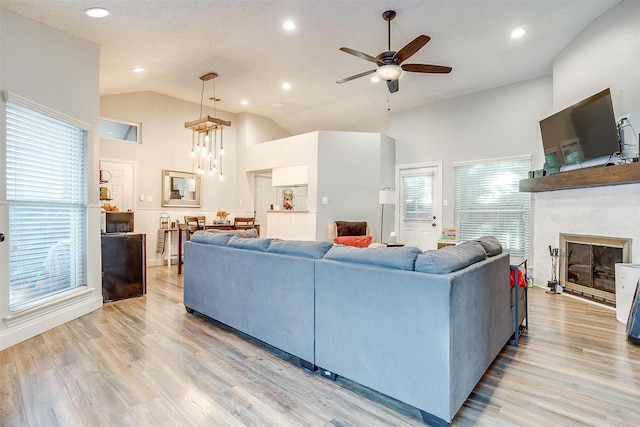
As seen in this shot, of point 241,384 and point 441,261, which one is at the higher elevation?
point 441,261

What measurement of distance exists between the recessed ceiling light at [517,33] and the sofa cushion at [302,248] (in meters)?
3.91

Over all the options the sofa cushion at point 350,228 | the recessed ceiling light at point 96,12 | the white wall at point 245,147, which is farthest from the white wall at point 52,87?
the white wall at point 245,147

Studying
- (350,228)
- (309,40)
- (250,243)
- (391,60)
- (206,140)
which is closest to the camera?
(250,243)

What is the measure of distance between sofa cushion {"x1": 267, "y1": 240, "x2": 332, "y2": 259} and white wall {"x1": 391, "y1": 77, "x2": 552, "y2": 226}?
15.6 ft

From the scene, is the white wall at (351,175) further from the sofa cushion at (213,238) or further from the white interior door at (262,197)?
the sofa cushion at (213,238)

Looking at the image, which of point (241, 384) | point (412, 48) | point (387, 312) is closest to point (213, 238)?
point (241, 384)

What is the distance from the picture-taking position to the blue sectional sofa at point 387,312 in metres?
1.69

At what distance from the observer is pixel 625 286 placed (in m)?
3.42

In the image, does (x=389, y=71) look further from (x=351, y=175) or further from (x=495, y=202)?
(x=495, y=202)

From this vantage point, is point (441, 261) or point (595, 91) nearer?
point (441, 261)

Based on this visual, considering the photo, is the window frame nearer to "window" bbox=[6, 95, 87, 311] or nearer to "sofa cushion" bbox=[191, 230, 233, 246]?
"window" bbox=[6, 95, 87, 311]

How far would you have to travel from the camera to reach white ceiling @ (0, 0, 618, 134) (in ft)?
11.6

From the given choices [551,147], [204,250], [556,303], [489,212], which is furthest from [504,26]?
[204,250]

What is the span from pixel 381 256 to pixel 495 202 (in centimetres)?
487
